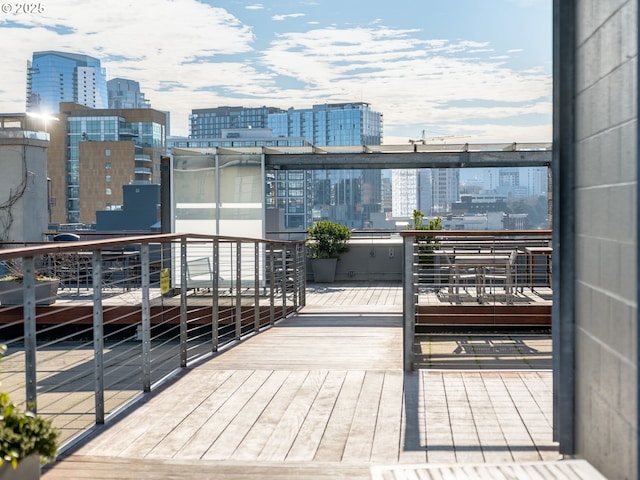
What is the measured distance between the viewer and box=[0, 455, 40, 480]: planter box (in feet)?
8.49

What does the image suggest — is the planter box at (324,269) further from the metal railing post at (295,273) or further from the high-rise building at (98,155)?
the high-rise building at (98,155)

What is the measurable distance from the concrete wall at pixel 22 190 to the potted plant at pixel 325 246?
4.48 m

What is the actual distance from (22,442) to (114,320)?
103 inches

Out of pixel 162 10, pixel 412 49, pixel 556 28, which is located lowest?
pixel 556 28

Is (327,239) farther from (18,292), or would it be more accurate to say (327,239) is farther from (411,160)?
(18,292)

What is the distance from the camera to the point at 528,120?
110 meters

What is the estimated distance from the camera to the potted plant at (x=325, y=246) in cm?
1395

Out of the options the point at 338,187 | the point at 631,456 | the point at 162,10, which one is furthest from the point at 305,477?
the point at 338,187

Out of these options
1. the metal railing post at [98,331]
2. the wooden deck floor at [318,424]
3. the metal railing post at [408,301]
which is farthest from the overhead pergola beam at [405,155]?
the metal railing post at [98,331]

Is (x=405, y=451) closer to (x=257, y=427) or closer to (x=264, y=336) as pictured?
(x=257, y=427)

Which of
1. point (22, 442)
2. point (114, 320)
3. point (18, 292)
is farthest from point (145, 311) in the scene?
point (18, 292)

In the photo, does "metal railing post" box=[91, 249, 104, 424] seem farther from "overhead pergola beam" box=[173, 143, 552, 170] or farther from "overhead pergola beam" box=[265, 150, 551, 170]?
"overhead pergola beam" box=[265, 150, 551, 170]

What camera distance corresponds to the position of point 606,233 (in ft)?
8.71

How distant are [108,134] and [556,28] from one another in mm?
83851
